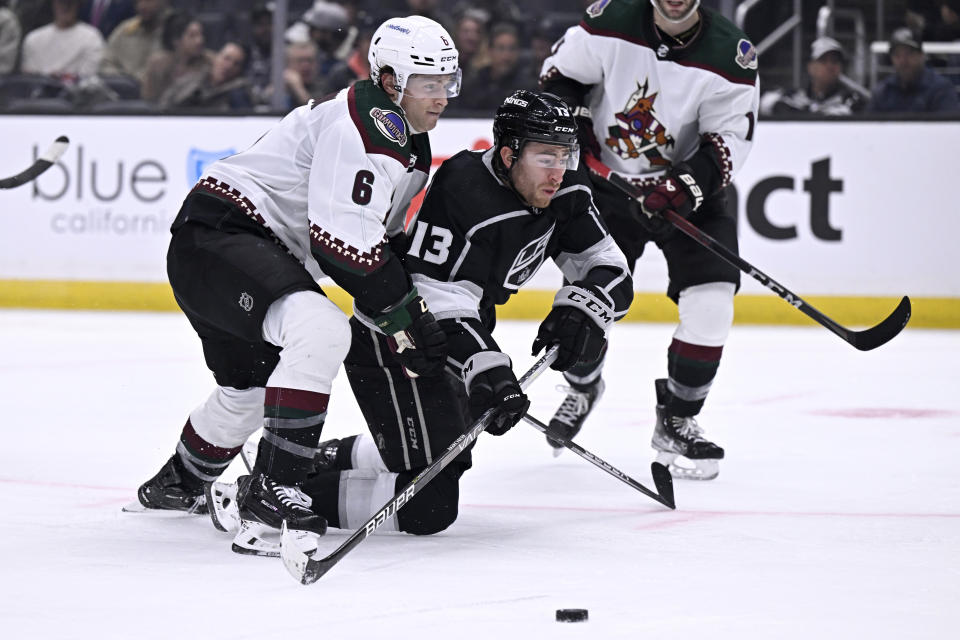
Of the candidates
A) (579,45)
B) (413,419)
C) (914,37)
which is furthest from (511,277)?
(914,37)

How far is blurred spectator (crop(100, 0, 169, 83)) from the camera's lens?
276 inches

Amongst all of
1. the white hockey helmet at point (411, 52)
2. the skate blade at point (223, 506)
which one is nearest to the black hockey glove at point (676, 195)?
the white hockey helmet at point (411, 52)

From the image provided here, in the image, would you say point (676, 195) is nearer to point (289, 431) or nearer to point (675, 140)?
point (675, 140)

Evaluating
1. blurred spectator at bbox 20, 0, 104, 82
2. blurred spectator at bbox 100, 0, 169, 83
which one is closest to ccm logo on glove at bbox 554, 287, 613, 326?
blurred spectator at bbox 100, 0, 169, 83

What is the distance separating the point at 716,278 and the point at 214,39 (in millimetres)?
4308

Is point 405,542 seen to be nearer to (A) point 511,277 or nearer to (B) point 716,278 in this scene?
(A) point 511,277

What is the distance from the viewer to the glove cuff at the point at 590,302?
279cm

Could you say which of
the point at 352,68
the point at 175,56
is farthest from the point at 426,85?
the point at 175,56

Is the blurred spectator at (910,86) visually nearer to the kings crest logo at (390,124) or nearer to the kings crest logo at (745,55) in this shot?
the kings crest logo at (745,55)

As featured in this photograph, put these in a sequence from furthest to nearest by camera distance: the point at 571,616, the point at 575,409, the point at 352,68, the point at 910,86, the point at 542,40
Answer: the point at 352,68
the point at 542,40
the point at 910,86
the point at 575,409
the point at 571,616

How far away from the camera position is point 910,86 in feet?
21.0

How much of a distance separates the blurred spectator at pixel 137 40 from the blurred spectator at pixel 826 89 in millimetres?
3039

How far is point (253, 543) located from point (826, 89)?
4710 millimetres

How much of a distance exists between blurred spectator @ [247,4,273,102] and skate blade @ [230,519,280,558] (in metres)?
4.66
